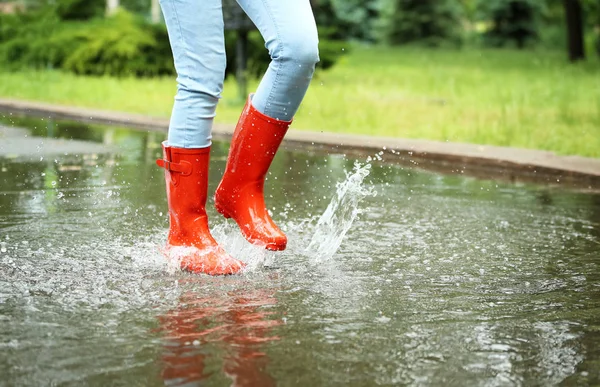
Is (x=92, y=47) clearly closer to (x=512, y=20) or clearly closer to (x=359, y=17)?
(x=359, y=17)

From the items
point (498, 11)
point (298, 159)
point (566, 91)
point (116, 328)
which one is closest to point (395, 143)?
point (298, 159)

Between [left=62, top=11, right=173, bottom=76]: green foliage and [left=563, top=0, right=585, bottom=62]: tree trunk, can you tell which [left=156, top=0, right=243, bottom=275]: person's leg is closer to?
[left=62, top=11, right=173, bottom=76]: green foliage

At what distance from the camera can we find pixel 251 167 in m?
3.73

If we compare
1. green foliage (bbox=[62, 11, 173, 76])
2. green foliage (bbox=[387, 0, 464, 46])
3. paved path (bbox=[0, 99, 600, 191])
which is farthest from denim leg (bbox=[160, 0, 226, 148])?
green foliage (bbox=[387, 0, 464, 46])

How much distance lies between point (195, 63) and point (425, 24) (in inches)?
1250

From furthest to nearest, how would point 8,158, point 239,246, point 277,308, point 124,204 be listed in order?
1. point 8,158
2. point 124,204
3. point 239,246
4. point 277,308

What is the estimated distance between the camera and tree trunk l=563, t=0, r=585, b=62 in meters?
22.7

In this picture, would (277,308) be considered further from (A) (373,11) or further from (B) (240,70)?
(A) (373,11)

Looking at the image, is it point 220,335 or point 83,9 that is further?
point 83,9

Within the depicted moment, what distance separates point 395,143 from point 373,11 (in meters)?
31.6

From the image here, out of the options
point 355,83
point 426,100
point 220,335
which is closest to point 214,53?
point 220,335

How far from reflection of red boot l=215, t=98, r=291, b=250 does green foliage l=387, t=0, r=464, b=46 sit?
30.6 meters

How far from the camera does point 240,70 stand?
11.3 metres

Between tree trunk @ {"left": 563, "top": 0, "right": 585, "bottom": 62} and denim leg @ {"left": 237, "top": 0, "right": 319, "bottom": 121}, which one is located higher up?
denim leg @ {"left": 237, "top": 0, "right": 319, "bottom": 121}
